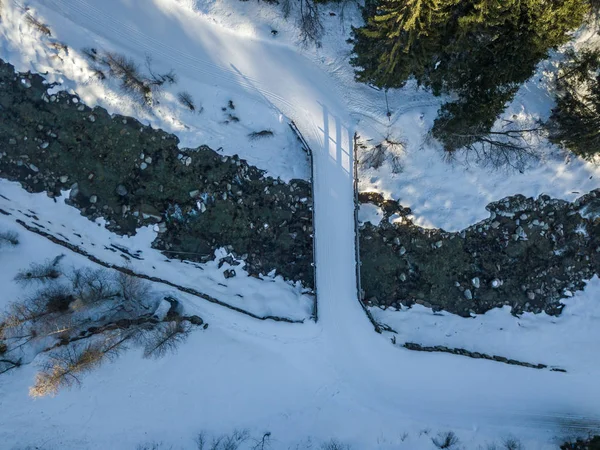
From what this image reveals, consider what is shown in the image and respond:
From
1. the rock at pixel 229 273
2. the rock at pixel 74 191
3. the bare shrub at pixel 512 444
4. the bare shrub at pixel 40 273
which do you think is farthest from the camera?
the rock at pixel 229 273

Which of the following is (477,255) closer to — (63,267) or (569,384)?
(569,384)

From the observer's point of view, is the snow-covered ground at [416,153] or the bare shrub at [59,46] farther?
the bare shrub at [59,46]

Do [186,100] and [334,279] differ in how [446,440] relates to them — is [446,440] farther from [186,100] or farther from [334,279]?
[186,100]

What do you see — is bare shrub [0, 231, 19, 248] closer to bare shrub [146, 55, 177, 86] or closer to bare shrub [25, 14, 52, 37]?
bare shrub [25, 14, 52, 37]

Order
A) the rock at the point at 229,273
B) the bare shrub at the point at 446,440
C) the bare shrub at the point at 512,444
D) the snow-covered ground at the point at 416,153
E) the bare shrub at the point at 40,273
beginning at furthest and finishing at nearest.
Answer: the rock at the point at 229,273 < the bare shrub at the point at 40,273 < the bare shrub at the point at 446,440 < the bare shrub at the point at 512,444 < the snow-covered ground at the point at 416,153

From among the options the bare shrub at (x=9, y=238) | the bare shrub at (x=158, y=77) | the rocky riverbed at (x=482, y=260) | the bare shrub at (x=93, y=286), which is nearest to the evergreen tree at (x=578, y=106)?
the rocky riverbed at (x=482, y=260)

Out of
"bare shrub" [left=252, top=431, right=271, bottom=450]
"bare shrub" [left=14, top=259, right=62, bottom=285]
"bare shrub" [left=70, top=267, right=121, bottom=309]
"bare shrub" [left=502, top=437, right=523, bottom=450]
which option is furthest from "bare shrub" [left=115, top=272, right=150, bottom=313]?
"bare shrub" [left=502, top=437, right=523, bottom=450]

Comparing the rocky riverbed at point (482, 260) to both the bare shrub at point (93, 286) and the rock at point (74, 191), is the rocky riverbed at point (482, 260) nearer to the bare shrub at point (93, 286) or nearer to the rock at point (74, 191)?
the bare shrub at point (93, 286)

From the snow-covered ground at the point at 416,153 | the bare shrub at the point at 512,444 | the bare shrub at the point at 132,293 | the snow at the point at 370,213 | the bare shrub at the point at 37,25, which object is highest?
the bare shrub at the point at 37,25
